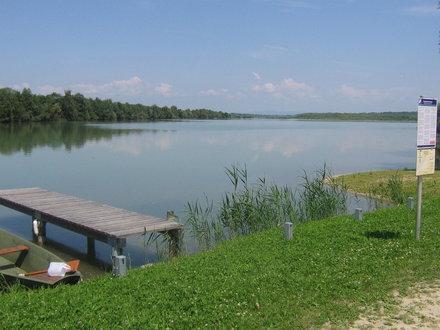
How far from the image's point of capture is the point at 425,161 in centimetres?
833

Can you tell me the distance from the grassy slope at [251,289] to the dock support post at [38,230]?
24.2ft

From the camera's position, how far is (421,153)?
8.28 m

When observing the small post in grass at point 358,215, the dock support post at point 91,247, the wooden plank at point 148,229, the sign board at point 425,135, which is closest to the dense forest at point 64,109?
the dock support post at point 91,247

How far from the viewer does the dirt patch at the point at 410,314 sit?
516cm

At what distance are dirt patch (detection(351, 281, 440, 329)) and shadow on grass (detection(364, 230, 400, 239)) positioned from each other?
9.38 ft

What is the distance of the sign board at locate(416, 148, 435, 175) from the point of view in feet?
27.0

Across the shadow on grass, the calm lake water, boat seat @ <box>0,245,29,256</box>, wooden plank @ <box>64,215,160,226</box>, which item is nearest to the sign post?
the shadow on grass

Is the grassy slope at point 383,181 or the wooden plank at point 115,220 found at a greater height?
the wooden plank at point 115,220

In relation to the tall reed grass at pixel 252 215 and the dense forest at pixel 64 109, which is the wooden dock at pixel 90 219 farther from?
the dense forest at pixel 64 109

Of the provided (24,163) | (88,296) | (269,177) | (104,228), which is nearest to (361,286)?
(88,296)

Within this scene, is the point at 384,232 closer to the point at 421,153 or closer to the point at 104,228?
the point at 421,153

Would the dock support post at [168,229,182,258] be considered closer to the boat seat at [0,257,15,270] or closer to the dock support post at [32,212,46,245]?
the boat seat at [0,257,15,270]

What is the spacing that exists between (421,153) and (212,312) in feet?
16.0

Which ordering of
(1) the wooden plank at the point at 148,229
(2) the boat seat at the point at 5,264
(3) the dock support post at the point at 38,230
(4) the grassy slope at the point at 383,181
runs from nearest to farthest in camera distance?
1. (2) the boat seat at the point at 5,264
2. (1) the wooden plank at the point at 148,229
3. (3) the dock support post at the point at 38,230
4. (4) the grassy slope at the point at 383,181
